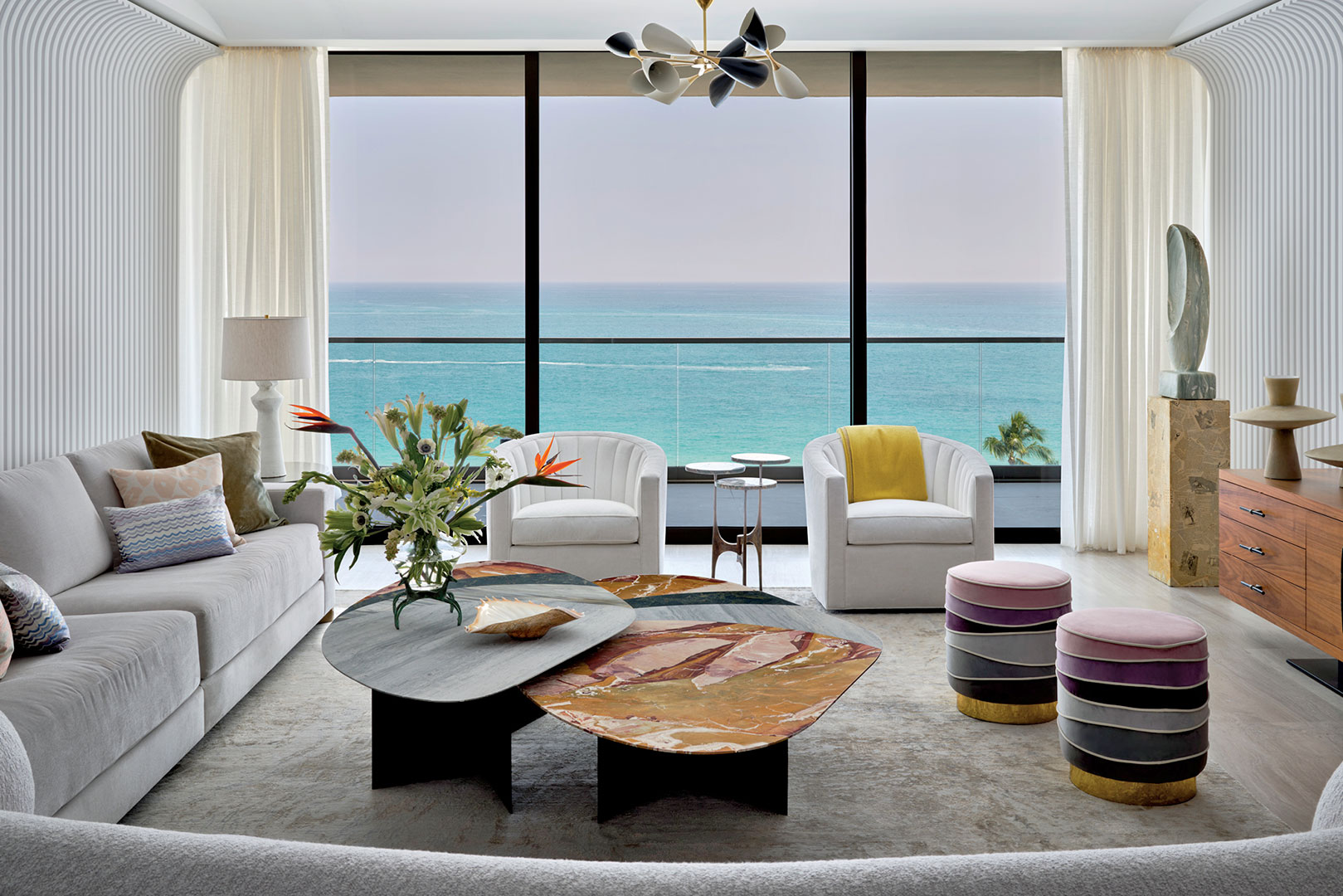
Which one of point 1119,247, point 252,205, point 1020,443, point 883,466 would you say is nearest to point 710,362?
point 1020,443

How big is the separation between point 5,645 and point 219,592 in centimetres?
84

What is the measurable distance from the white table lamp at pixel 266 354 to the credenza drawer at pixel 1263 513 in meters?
4.35

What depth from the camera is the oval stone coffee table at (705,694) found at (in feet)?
7.29

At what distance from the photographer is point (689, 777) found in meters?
2.72

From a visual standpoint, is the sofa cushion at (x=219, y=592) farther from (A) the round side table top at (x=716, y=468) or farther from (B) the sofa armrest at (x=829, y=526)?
(B) the sofa armrest at (x=829, y=526)

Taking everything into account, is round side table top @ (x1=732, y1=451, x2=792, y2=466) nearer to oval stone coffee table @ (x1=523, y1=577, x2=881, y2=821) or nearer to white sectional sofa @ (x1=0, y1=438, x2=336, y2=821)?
oval stone coffee table @ (x1=523, y1=577, x2=881, y2=821)

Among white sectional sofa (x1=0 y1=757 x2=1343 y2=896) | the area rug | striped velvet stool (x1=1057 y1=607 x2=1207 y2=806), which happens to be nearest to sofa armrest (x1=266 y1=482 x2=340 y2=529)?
the area rug

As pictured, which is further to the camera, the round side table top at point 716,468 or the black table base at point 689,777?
the round side table top at point 716,468

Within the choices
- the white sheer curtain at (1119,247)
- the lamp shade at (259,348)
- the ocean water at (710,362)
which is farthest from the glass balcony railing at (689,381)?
the lamp shade at (259,348)

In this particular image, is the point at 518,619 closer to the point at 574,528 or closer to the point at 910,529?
the point at 574,528

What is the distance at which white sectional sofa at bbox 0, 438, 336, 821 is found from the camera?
230 cm

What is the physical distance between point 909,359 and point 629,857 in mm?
6423

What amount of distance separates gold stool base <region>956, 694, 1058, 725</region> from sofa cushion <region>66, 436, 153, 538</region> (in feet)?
10.4

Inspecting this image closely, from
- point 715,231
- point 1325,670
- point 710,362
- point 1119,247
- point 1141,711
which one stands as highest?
point 715,231
